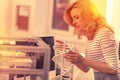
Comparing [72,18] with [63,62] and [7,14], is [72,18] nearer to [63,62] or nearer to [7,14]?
[63,62]

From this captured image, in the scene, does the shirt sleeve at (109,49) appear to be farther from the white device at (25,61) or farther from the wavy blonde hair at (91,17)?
the white device at (25,61)

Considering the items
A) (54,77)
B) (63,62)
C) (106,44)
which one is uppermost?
(106,44)

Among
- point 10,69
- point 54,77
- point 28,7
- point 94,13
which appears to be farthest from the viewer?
point 28,7

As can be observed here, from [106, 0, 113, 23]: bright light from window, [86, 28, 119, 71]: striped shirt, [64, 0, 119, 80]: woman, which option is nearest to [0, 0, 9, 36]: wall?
[106, 0, 113, 23]: bright light from window

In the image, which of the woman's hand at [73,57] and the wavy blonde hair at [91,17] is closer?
the woman's hand at [73,57]

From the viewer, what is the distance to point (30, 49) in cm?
121

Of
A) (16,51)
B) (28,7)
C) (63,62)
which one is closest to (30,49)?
(16,51)

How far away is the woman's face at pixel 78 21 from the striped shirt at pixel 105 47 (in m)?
0.09

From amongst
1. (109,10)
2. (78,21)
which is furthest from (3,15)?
(78,21)

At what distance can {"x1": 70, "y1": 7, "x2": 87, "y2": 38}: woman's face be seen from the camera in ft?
4.75

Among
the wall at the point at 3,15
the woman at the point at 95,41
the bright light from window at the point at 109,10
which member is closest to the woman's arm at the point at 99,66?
the woman at the point at 95,41

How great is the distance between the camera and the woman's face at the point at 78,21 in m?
1.45

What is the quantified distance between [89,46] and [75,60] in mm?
185

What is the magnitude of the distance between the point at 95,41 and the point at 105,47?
8 cm
